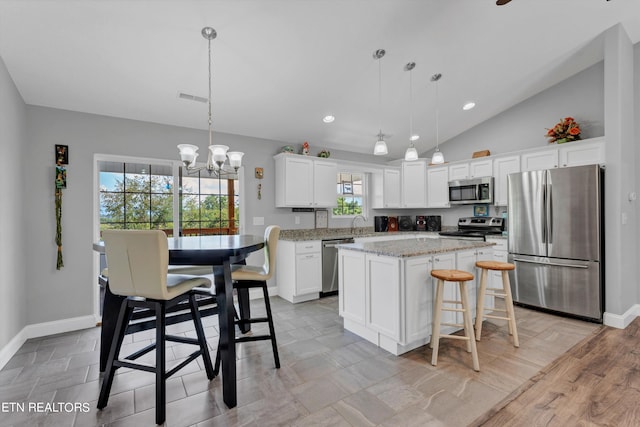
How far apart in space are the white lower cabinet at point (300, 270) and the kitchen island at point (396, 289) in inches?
45.4

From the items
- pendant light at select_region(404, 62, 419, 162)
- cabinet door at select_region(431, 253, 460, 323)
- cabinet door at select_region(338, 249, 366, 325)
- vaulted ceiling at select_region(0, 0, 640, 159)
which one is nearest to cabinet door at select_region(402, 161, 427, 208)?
pendant light at select_region(404, 62, 419, 162)

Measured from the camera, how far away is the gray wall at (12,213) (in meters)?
2.45

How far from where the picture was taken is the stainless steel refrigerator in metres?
3.27

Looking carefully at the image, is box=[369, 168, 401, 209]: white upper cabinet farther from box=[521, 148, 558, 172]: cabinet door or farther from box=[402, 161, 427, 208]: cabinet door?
box=[521, 148, 558, 172]: cabinet door

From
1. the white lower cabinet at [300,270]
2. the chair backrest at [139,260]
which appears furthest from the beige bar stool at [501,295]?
the chair backrest at [139,260]

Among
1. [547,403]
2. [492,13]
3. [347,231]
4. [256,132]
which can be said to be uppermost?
[492,13]

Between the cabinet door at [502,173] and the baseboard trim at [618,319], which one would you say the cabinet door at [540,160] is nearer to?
the cabinet door at [502,173]

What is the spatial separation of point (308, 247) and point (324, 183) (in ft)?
3.69

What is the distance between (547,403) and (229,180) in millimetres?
4063

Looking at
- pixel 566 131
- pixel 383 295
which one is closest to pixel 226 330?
pixel 383 295

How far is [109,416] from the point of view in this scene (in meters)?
1.82

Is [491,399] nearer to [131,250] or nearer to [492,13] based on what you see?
[131,250]

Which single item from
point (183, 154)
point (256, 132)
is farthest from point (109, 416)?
point (256, 132)

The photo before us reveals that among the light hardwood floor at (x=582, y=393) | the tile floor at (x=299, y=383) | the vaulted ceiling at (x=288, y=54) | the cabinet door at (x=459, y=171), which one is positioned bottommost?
the light hardwood floor at (x=582, y=393)
